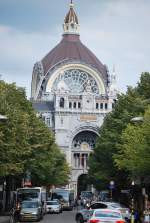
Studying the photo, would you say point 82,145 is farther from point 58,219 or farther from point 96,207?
point 96,207

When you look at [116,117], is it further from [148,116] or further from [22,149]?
[148,116]

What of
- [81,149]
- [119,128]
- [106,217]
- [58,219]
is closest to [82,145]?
[81,149]

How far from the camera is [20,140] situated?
70.0 m

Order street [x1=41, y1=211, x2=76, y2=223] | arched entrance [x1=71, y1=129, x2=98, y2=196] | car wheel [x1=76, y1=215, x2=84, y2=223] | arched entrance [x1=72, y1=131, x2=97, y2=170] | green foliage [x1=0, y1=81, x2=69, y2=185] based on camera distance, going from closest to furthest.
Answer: car wheel [x1=76, y1=215, x2=84, y2=223] < street [x1=41, y1=211, x2=76, y2=223] < green foliage [x1=0, y1=81, x2=69, y2=185] < arched entrance [x1=71, y1=129, x2=98, y2=196] < arched entrance [x1=72, y1=131, x2=97, y2=170]

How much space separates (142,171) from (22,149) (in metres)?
13.0

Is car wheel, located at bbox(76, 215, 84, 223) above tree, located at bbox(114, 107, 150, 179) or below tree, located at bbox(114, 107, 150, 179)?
below

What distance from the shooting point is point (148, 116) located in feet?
196

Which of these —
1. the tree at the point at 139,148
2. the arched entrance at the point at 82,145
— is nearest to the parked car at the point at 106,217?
the tree at the point at 139,148

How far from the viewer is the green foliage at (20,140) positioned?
214 feet

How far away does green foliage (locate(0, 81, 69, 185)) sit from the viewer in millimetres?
65125

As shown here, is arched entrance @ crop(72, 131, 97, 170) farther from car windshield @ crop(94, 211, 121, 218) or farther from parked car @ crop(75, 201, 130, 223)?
car windshield @ crop(94, 211, 121, 218)

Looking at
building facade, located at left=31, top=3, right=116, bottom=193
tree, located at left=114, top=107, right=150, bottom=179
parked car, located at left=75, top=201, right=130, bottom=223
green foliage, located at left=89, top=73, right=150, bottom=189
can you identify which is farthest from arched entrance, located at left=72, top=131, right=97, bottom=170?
parked car, located at left=75, top=201, right=130, bottom=223

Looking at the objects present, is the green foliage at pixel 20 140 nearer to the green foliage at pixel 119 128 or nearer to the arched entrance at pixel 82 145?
the green foliage at pixel 119 128

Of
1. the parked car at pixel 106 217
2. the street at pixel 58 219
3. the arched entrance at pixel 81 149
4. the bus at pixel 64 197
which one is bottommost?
the parked car at pixel 106 217
